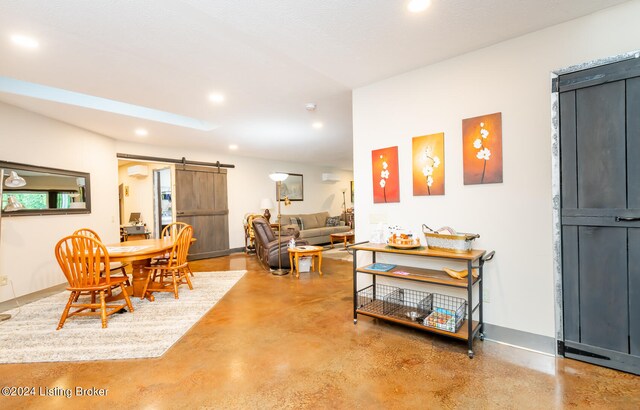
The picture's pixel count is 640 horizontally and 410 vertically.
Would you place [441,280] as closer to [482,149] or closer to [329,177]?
[482,149]

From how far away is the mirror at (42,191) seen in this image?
348 cm

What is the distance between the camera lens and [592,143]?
197 centimetres

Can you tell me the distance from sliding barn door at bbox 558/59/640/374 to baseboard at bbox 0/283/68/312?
224 inches

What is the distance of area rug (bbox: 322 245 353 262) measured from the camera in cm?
605

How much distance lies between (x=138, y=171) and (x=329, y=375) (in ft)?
22.3

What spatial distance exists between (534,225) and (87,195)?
6.06 m

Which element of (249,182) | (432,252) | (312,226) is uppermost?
(249,182)

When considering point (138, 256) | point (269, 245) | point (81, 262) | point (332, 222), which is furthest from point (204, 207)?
point (81, 262)

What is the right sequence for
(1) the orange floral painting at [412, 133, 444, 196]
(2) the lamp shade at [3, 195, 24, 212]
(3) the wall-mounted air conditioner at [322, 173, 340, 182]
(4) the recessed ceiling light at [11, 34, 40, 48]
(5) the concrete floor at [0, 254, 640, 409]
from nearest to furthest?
1. (5) the concrete floor at [0, 254, 640, 409]
2. (4) the recessed ceiling light at [11, 34, 40, 48]
3. (1) the orange floral painting at [412, 133, 444, 196]
4. (2) the lamp shade at [3, 195, 24, 212]
5. (3) the wall-mounted air conditioner at [322, 173, 340, 182]

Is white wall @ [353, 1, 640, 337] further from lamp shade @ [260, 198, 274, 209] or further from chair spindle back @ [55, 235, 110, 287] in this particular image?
lamp shade @ [260, 198, 274, 209]

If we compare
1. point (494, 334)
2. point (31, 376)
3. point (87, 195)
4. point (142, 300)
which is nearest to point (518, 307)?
point (494, 334)

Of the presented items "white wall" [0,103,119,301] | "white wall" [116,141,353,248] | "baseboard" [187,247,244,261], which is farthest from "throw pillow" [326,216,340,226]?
"white wall" [0,103,119,301]

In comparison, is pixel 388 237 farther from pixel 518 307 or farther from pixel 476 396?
pixel 476 396

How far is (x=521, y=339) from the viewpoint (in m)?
2.25
